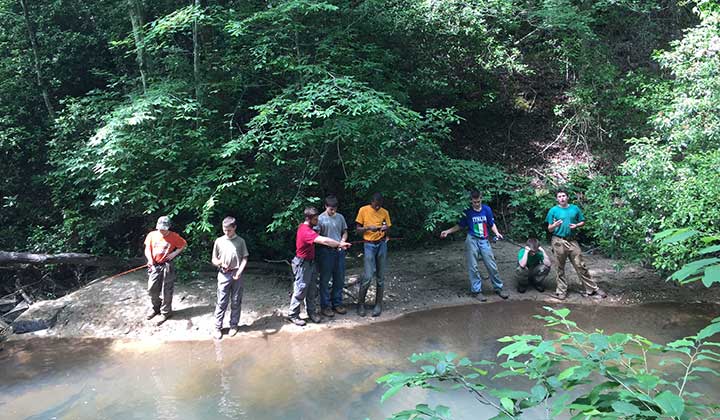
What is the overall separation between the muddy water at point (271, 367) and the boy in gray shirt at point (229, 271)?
1.13 ft

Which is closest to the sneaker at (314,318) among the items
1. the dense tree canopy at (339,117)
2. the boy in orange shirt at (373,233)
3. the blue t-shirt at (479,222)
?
the boy in orange shirt at (373,233)

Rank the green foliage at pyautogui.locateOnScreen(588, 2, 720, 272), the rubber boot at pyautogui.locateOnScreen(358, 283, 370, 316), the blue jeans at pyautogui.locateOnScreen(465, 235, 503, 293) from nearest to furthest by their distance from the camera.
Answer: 1. the green foliage at pyautogui.locateOnScreen(588, 2, 720, 272)
2. the rubber boot at pyautogui.locateOnScreen(358, 283, 370, 316)
3. the blue jeans at pyautogui.locateOnScreen(465, 235, 503, 293)

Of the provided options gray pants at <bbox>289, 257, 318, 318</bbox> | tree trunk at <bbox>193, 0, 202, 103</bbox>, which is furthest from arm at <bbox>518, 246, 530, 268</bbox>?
tree trunk at <bbox>193, 0, 202, 103</bbox>

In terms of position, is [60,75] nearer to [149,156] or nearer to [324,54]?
[149,156]

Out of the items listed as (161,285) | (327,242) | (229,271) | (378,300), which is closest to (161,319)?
(161,285)

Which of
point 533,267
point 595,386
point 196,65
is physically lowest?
point 533,267

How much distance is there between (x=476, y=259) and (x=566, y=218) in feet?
4.97

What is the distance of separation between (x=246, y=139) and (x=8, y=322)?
186 inches

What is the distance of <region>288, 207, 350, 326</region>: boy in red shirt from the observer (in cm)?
616

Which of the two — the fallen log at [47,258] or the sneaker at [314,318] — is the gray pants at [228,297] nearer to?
the sneaker at [314,318]

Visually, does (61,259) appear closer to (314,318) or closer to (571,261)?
(314,318)

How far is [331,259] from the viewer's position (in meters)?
6.68

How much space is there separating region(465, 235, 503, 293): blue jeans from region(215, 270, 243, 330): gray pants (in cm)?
356

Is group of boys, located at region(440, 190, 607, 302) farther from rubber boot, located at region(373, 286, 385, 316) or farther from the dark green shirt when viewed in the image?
rubber boot, located at region(373, 286, 385, 316)
